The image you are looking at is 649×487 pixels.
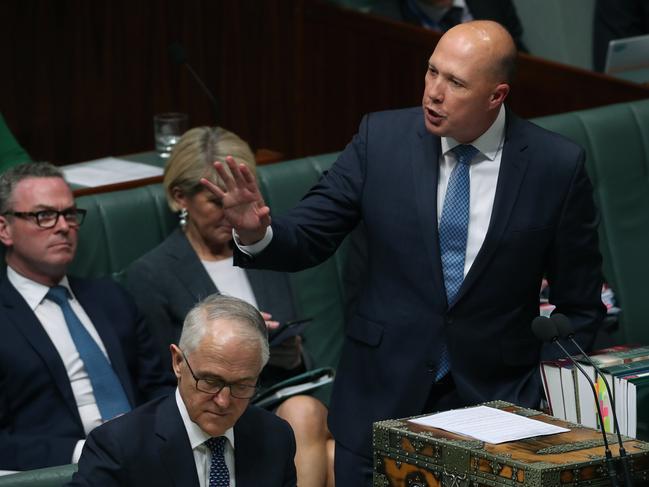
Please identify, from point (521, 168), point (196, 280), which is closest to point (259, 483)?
point (521, 168)

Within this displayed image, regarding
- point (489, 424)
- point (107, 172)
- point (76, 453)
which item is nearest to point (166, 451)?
point (489, 424)

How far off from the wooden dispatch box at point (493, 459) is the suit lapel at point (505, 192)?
0.41 metres

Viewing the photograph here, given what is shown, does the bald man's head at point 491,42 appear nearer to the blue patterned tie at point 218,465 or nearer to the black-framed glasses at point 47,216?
the blue patterned tie at point 218,465

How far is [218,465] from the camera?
2.42 meters

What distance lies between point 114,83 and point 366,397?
2.75 meters

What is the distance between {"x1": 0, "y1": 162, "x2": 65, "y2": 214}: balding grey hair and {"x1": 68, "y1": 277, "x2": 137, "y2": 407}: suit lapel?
0.24 metres

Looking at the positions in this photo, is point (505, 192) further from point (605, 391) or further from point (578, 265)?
point (605, 391)

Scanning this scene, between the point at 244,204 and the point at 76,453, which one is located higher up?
the point at 244,204

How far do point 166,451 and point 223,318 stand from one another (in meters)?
0.25

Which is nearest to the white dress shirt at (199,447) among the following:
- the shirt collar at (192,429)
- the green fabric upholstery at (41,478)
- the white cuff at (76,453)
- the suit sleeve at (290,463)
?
the shirt collar at (192,429)

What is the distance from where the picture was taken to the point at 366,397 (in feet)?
9.05

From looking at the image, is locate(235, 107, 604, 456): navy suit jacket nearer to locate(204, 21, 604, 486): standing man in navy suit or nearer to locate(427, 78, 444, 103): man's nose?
locate(204, 21, 604, 486): standing man in navy suit

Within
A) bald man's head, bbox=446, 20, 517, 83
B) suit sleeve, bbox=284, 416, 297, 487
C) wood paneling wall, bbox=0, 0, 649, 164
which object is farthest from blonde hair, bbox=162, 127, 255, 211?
wood paneling wall, bbox=0, 0, 649, 164

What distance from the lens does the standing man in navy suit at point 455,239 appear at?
2648 mm
